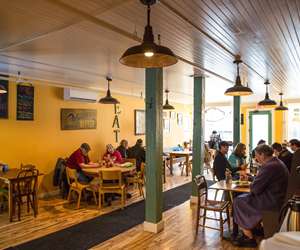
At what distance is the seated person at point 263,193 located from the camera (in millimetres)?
3164

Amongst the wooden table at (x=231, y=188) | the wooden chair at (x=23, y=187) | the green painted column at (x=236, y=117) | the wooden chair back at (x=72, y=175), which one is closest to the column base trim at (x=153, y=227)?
the wooden table at (x=231, y=188)

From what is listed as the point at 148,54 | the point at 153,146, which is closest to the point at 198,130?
the point at 153,146

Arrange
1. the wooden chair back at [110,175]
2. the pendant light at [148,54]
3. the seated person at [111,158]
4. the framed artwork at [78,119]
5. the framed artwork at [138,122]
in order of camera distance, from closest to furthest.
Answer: the pendant light at [148,54] → the wooden chair back at [110,175] → the seated person at [111,158] → the framed artwork at [78,119] → the framed artwork at [138,122]

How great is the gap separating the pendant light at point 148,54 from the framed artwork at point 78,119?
184 inches

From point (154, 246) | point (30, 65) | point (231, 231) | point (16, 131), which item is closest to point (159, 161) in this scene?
point (154, 246)

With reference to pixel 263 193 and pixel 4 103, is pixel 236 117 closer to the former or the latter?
pixel 263 193

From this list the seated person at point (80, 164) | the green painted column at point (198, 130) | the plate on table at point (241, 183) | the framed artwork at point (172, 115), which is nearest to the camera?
the plate on table at point (241, 183)

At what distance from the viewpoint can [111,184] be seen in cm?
542

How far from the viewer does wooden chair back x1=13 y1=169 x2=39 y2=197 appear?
14.9ft

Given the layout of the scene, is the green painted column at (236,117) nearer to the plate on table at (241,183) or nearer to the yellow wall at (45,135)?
the yellow wall at (45,135)

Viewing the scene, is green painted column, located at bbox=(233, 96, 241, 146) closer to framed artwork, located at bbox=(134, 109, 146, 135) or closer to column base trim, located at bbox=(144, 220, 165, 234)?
framed artwork, located at bbox=(134, 109, 146, 135)

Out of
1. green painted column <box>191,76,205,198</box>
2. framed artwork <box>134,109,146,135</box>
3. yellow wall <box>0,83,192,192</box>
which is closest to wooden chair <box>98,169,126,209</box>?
green painted column <box>191,76,205,198</box>

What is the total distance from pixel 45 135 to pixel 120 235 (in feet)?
10.5

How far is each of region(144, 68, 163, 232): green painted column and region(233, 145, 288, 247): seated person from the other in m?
1.12
